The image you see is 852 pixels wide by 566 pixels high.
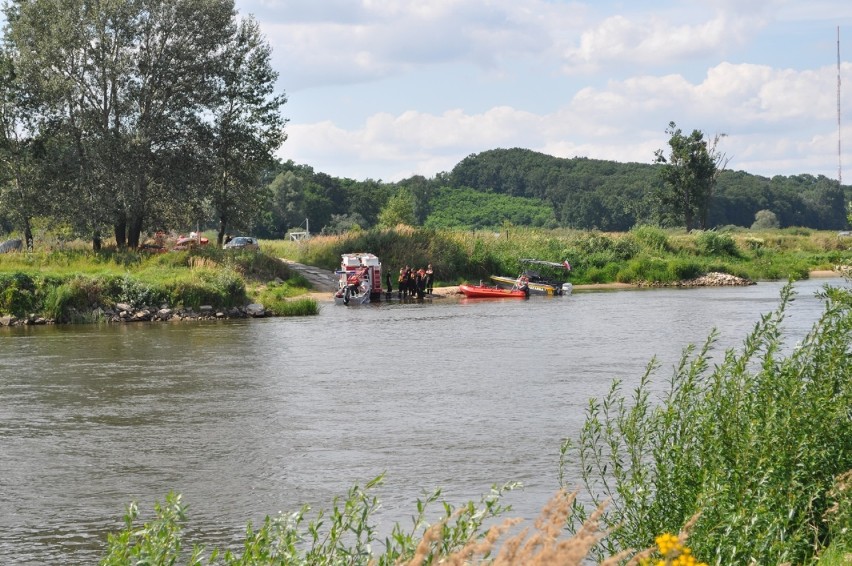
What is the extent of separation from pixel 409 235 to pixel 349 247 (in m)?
3.82

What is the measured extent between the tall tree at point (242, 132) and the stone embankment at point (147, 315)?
966cm

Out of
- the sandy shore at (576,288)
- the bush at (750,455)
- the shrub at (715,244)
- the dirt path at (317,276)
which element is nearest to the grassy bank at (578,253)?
the shrub at (715,244)

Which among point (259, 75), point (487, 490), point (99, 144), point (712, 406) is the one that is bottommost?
point (487, 490)

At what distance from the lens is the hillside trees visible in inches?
1838

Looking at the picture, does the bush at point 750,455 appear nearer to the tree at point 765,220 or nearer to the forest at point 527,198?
the forest at point 527,198

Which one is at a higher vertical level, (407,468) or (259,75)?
(259,75)

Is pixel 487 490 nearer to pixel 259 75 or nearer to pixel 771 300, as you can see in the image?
pixel 771 300

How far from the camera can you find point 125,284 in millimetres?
42656

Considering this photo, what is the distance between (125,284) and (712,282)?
121ft

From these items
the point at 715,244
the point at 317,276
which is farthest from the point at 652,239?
the point at 317,276

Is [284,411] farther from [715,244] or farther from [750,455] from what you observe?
[715,244]

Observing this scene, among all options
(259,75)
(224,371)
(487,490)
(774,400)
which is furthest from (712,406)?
(259,75)

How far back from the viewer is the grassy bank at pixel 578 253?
61.8 m

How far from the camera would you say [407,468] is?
15.4 m
